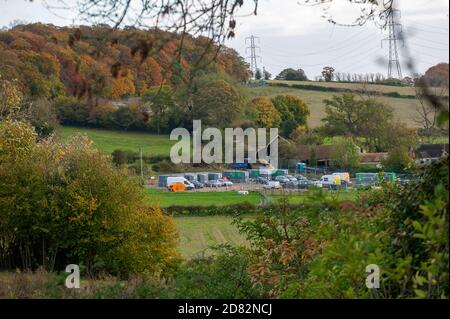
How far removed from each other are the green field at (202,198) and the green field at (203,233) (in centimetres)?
329

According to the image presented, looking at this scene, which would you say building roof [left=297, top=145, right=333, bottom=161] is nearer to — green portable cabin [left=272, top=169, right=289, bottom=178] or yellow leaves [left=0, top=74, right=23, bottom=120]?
green portable cabin [left=272, top=169, right=289, bottom=178]

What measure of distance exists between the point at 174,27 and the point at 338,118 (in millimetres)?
53019

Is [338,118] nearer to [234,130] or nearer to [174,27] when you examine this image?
[234,130]

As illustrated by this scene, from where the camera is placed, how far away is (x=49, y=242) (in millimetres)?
22328

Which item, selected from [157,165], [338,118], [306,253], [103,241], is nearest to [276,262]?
[306,253]

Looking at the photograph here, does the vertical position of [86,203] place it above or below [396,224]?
below

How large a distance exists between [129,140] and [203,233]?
22639 millimetres

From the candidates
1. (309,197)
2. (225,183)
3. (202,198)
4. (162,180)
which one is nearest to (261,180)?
(225,183)

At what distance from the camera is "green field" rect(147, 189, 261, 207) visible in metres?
40.6

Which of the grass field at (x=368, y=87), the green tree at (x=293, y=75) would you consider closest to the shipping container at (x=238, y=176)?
the grass field at (x=368, y=87)

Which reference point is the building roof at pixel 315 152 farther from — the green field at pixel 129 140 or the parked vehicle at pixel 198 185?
the green field at pixel 129 140

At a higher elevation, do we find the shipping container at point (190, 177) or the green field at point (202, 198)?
the shipping container at point (190, 177)

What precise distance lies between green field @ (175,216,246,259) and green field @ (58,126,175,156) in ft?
47.1

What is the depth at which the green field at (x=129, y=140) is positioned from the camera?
49.5m
